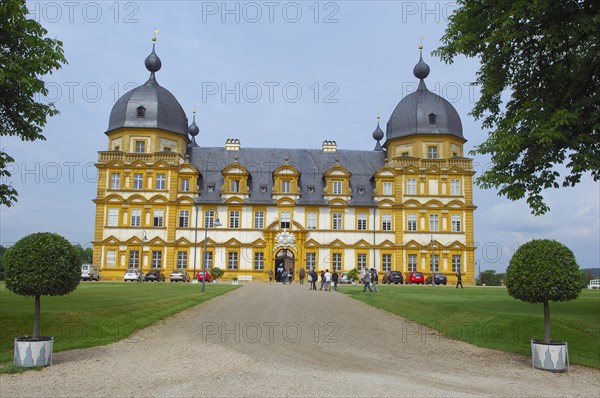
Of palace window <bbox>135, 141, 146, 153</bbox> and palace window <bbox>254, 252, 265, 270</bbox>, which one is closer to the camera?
palace window <bbox>254, 252, 265, 270</bbox>

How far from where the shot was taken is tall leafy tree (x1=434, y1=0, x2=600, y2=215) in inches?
595

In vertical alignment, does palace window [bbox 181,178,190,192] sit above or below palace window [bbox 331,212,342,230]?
above

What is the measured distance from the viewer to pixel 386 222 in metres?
57.7

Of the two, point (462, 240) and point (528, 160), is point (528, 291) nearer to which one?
point (528, 160)

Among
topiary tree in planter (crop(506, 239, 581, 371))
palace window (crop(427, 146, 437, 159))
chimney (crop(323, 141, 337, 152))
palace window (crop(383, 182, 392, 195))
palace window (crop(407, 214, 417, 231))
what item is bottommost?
topiary tree in planter (crop(506, 239, 581, 371))

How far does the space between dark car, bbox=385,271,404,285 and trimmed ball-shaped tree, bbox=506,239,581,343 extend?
42.3m

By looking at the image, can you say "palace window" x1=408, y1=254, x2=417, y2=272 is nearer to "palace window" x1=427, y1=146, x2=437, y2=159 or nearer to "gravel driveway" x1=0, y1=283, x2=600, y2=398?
"palace window" x1=427, y1=146, x2=437, y2=159

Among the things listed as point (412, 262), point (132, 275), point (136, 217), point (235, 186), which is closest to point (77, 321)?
point (132, 275)

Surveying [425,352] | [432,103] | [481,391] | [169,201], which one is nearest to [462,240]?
[432,103]

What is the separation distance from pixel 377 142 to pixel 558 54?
55636 mm

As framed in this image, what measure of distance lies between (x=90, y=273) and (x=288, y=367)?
46.4 metres

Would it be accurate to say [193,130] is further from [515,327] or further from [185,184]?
[515,327]

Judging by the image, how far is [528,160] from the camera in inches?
648

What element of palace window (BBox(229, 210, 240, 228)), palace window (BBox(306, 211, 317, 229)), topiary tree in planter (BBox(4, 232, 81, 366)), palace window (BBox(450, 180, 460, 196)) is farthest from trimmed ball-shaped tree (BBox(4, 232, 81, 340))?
palace window (BBox(450, 180, 460, 196))
